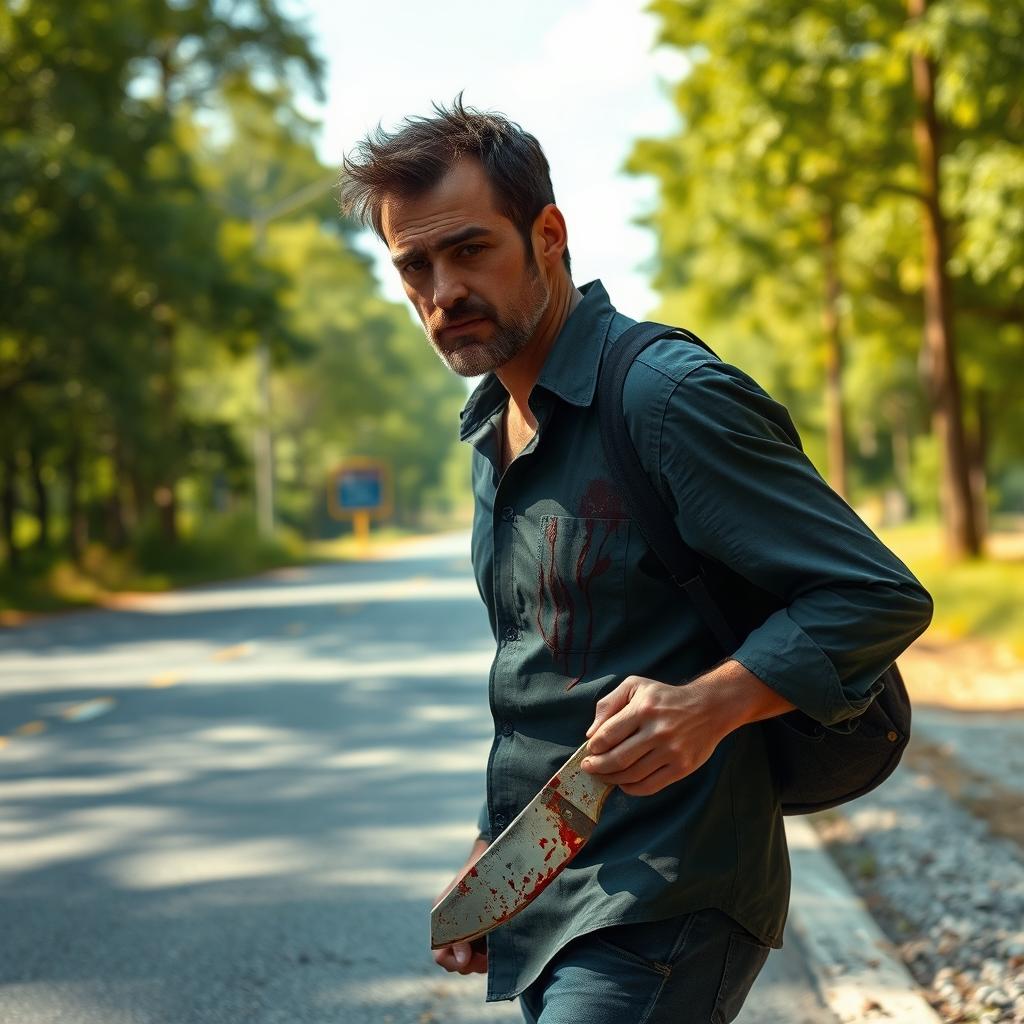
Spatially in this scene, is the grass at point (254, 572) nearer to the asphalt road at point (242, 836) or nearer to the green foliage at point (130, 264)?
the green foliage at point (130, 264)

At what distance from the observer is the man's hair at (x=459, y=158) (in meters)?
2.27

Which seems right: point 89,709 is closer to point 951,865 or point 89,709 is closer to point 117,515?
point 951,865

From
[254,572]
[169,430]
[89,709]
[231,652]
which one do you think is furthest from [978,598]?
[254,572]

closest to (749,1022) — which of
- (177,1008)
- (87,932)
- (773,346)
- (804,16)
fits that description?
(177,1008)

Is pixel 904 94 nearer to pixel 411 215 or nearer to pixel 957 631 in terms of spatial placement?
pixel 957 631

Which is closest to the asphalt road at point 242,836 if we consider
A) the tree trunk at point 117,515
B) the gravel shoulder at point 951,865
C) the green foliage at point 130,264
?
the gravel shoulder at point 951,865

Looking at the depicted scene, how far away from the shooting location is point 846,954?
4875 mm

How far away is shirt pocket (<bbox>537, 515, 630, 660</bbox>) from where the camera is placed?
216 centimetres

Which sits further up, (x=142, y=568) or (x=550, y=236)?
(x=550, y=236)

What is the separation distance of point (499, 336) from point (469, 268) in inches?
4.2

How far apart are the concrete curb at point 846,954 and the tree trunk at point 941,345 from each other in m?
14.7

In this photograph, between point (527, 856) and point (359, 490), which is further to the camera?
point (359, 490)

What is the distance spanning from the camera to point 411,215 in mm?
2291

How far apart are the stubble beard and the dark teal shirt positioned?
61mm
